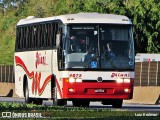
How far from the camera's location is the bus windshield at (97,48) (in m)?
32.8

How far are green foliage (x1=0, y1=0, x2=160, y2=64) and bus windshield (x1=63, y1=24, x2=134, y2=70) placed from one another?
35.1 metres

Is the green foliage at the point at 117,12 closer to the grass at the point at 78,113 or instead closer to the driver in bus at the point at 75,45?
the driver in bus at the point at 75,45

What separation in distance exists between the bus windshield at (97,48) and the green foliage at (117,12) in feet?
115

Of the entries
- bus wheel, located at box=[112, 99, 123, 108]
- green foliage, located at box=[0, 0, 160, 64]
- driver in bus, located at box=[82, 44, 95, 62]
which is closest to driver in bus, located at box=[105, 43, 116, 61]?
driver in bus, located at box=[82, 44, 95, 62]

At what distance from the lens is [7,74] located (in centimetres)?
6056

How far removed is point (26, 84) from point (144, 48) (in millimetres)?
31126

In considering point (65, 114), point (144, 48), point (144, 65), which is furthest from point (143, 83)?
point (144, 48)

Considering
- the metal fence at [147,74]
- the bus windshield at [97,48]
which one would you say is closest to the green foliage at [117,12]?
the metal fence at [147,74]

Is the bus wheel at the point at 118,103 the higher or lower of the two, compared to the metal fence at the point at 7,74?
higher

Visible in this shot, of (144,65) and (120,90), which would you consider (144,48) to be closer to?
(144,65)

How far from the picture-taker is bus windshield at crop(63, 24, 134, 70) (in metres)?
32.8

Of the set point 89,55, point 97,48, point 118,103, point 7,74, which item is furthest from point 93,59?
point 7,74

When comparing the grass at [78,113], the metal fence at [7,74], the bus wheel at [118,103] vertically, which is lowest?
the metal fence at [7,74]

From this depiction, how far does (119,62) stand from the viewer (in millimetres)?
33125
